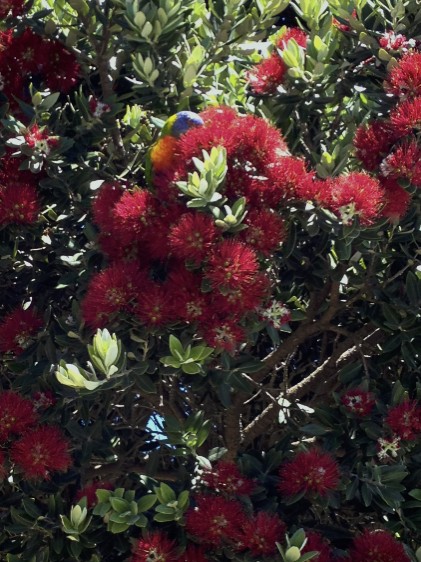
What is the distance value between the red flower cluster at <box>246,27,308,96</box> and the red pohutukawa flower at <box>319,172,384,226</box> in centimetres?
55

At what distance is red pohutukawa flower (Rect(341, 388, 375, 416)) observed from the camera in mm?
3180

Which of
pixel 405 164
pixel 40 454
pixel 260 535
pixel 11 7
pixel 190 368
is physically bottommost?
pixel 260 535

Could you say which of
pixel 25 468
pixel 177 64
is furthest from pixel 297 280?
pixel 25 468

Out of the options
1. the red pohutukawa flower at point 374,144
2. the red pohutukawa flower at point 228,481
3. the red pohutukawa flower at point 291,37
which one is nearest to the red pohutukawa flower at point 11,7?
the red pohutukawa flower at point 291,37

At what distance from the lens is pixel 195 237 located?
2.83 m

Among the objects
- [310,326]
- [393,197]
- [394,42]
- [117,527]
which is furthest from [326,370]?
[394,42]

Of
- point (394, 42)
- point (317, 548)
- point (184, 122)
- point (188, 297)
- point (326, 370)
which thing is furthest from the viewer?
point (326, 370)

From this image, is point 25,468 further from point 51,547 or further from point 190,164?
point 190,164

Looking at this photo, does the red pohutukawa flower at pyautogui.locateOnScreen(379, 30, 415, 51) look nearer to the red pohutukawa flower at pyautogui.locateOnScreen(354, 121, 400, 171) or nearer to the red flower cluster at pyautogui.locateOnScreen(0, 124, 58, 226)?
the red pohutukawa flower at pyautogui.locateOnScreen(354, 121, 400, 171)

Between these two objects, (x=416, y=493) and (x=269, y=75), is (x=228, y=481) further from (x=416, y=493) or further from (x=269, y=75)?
(x=269, y=75)

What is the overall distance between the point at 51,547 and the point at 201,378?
25.4 inches

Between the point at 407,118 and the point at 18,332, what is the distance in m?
1.35

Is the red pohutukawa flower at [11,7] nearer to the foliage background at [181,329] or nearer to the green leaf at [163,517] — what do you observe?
the foliage background at [181,329]

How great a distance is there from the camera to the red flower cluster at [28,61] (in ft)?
12.1
